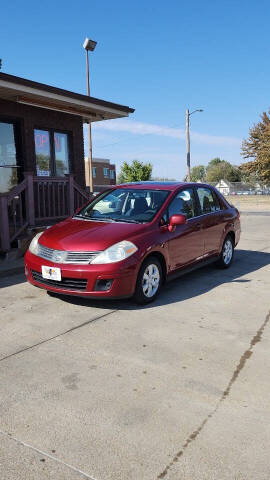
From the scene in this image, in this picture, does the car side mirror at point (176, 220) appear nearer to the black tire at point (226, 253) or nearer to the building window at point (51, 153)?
the black tire at point (226, 253)

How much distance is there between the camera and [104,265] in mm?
4719

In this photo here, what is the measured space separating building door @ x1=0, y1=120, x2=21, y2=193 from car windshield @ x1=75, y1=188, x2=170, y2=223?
4.58 metres

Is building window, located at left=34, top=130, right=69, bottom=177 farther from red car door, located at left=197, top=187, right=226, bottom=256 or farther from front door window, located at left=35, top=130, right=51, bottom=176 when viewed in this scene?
red car door, located at left=197, top=187, right=226, bottom=256

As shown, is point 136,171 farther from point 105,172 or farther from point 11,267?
point 11,267

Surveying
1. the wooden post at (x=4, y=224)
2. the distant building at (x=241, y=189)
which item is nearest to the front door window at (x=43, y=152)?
the wooden post at (x=4, y=224)

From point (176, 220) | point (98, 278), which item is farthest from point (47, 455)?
point (176, 220)

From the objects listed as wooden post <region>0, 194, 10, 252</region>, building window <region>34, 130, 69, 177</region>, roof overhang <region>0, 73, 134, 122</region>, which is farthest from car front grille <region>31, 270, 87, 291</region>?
building window <region>34, 130, 69, 177</region>

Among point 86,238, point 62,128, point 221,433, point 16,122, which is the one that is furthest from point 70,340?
point 62,128

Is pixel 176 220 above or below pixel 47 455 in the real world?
above

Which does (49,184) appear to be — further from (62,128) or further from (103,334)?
(103,334)

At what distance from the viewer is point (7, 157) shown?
10203mm

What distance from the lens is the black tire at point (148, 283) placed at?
499 cm

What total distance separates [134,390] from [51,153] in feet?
30.6

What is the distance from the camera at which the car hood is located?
16.0 feet
